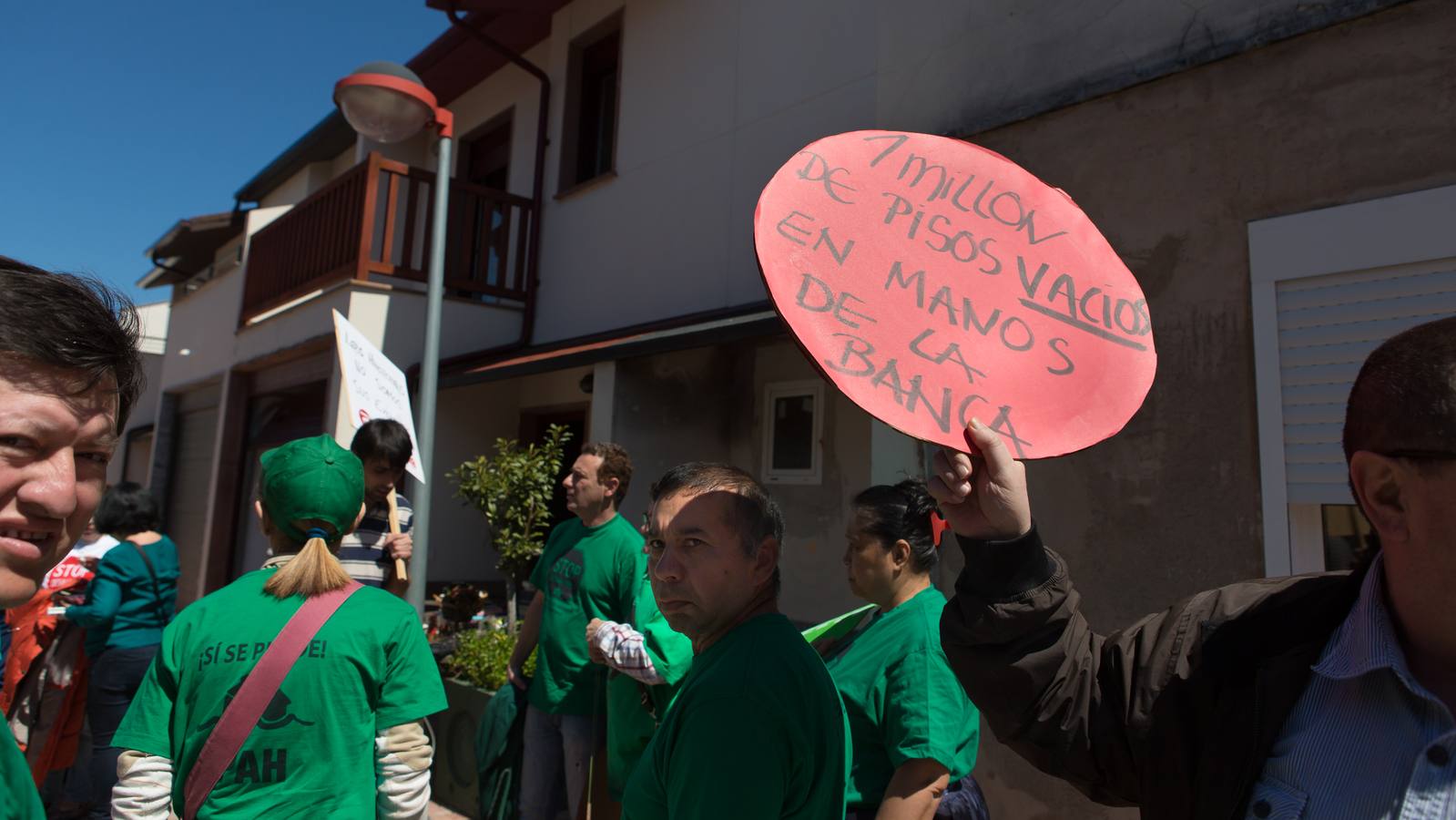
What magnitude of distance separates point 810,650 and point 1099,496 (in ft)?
8.23

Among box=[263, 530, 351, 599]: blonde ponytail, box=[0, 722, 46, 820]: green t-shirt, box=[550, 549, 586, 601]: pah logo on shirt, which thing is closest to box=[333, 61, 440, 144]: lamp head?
box=[550, 549, 586, 601]: pah logo on shirt

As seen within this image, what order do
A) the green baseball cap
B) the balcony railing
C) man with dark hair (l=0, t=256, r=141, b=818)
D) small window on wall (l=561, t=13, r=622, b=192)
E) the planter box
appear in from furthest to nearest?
small window on wall (l=561, t=13, r=622, b=192) < the balcony railing < the planter box < the green baseball cap < man with dark hair (l=0, t=256, r=141, b=818)

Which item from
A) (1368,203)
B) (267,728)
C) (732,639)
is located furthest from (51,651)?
(1368,203)

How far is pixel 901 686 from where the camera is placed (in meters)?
2.14

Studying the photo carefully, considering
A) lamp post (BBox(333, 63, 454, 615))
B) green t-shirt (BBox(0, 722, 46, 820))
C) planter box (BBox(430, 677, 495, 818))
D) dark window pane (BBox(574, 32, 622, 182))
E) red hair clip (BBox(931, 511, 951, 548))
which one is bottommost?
planter box (BBox(430, 677, 495, 818))

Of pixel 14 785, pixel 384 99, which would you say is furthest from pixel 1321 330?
pixel 384 99

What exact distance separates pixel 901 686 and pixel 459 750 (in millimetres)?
4163

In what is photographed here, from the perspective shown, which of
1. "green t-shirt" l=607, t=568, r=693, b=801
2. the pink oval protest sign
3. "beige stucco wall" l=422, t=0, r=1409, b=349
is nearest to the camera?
the pink oval protest sign

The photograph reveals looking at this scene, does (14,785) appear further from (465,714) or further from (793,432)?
(793,432)

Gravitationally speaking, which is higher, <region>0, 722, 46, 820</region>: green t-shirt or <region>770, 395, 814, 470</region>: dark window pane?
<region>770, 395, 814, 470</region>: dark window pane

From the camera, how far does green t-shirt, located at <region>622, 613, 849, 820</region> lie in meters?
1.46

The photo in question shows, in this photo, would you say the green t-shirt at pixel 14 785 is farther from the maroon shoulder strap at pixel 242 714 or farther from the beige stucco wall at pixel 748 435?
the beige stucco wall at pixel 748 435

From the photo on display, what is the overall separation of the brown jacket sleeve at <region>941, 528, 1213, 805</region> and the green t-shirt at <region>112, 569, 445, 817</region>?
1478 millimetres

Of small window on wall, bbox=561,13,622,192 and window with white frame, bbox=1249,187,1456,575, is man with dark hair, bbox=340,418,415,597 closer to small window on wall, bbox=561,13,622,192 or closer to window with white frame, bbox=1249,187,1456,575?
window with white frame, bbox=1249,187,1456,575
